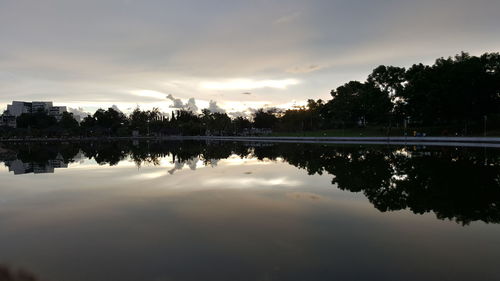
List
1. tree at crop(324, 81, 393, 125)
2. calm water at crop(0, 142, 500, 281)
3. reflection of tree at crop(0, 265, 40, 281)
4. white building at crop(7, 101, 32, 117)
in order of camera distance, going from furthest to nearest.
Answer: white building at crop(7, 101, 32, 117)
tree at crop(324, 81, 393, 125)
calm water at crop(0, 142, 500, 281)
reflection of tree at crop(0, 265, 40, 281)

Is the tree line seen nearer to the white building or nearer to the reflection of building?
the reflection of building

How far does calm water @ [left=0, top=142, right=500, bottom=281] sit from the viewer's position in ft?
15.2

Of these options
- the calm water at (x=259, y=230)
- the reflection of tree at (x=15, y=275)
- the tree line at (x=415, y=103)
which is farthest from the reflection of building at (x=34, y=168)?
the tree line at (x=415, y=103)

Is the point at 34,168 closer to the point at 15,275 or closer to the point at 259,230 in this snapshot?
the point at 15,275

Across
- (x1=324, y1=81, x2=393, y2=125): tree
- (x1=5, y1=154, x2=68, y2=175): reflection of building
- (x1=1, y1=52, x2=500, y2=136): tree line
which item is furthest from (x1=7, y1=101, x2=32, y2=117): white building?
(x1=5, y1=154, x2=68, y2=175): reflection of building

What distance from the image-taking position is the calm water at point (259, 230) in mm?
4645

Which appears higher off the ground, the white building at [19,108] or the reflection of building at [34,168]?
the white building at [19,108]

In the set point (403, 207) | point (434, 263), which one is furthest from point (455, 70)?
point (434, 263)

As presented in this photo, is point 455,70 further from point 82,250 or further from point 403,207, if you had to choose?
point 82,250

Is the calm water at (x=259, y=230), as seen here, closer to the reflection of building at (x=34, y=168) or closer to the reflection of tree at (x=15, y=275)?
the reflection of tree at (x=15, y=275)

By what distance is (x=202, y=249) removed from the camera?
539cm

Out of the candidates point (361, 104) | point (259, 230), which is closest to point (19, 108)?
point (361, 104)

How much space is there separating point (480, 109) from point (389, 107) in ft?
39.9

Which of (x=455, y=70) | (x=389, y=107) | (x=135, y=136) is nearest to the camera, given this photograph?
(x=455, y=70)
